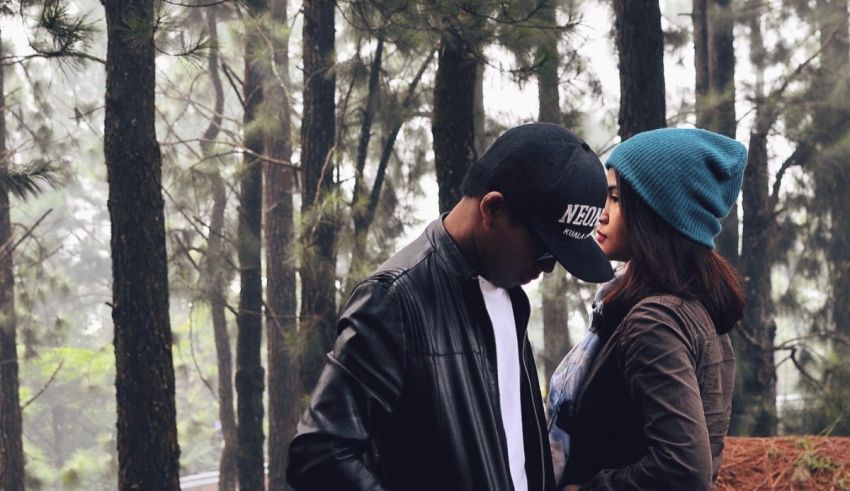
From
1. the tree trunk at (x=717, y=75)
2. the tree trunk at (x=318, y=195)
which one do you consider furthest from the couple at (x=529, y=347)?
the tree trunk at (x=717, y=75)

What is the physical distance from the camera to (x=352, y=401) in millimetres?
1827

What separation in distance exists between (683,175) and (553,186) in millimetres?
662

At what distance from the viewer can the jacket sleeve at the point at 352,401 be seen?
182 cm

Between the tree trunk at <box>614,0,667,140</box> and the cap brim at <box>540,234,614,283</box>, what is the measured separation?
544 cm

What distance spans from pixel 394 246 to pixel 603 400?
11009 millimetres

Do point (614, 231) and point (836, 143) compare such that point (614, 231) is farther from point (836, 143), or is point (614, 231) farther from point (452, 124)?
point (836, 143)

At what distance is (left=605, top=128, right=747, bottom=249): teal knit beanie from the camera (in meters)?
2.45

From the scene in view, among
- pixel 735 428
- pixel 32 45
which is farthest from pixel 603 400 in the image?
pixel 735 428

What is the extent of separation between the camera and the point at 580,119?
1259 centimetres

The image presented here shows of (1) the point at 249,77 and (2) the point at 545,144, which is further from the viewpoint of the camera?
(1) the point at 249,77

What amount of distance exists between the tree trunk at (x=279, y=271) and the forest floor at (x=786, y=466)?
7.21 metres

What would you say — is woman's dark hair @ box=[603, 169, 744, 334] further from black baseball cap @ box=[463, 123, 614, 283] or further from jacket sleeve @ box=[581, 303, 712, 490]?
black baseball cap @ box=[463, 123, 614, 283]

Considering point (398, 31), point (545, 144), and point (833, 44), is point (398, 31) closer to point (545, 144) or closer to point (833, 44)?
point (545, 144)

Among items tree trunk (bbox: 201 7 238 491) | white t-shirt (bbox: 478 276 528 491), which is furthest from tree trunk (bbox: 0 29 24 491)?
white t-shirt (bbox: 478 276 528 491)
